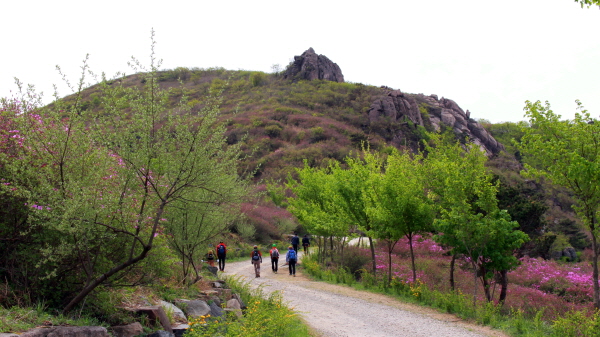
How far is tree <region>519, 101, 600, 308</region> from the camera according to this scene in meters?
9.80

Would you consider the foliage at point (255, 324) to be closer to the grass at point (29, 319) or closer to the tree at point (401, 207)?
the grass at point (29, 319)

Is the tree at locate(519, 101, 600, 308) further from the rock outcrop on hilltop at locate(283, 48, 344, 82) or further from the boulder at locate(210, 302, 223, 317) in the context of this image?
the rock outcrop on hilltop at locate(283, 48, 344, 82)

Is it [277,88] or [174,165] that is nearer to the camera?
[174,165]

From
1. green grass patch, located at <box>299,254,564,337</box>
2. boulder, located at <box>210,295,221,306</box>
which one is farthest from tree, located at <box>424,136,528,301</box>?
boulder, located at <box>210,295,221,306</box>

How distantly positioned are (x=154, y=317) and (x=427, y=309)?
8503mm

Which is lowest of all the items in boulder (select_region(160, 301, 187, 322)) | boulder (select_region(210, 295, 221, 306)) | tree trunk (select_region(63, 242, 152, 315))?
boulder (select_region(210, 295, 221, 306))

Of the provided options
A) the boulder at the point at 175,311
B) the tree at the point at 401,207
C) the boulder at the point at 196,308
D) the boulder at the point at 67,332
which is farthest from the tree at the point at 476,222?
the boulder at the point at 67,332

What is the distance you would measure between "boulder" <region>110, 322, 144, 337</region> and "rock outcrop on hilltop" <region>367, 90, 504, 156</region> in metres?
67.9

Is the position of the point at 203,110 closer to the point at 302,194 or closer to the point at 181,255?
the point at 181,255

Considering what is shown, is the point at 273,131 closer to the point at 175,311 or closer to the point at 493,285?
the point at 493,285

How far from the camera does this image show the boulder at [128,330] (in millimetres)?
6340

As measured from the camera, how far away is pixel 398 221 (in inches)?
581

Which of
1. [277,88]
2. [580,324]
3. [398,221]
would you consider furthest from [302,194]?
[277,88]

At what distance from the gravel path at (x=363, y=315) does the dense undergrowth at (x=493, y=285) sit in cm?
60
